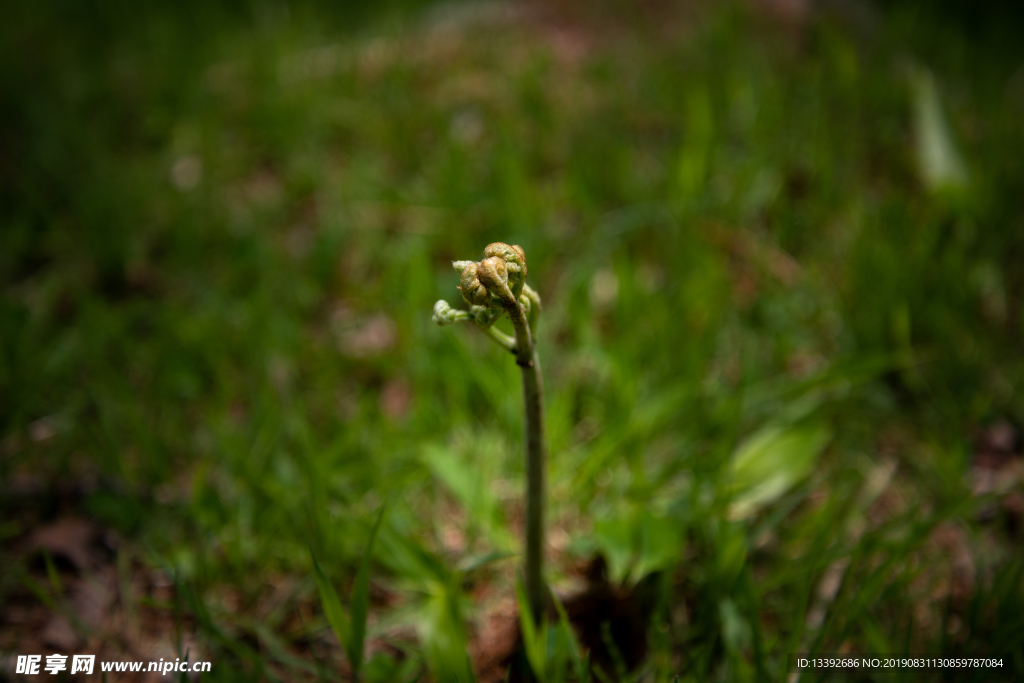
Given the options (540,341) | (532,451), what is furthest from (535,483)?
(540,341)

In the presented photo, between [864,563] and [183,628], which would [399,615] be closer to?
[183,628]

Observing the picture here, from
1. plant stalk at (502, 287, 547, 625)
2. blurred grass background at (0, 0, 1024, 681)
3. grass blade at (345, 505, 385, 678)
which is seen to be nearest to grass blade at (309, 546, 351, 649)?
grass blade at (345, 505, 385, 678)

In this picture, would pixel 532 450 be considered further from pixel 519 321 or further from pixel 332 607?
pixel 332 607

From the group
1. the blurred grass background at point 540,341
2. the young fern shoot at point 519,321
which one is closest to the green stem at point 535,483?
the young fern shoot at point 519,321

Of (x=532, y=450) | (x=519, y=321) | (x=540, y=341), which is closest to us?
(x=519, y=321)

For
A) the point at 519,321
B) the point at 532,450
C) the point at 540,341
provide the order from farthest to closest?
the point at 540,341, the point at 532,450, the point at 519,321

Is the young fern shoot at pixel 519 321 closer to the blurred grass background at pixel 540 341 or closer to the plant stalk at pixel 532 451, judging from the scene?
the plant stalk at pixel 532 451

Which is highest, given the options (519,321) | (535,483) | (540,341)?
(519,321)
